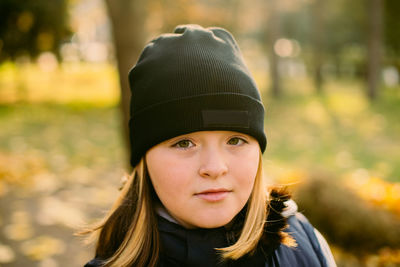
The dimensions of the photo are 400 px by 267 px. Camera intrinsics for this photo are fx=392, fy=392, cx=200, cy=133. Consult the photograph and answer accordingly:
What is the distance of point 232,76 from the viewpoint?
1.74 metres

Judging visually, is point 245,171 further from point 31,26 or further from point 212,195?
point 31,26

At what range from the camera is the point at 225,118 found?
1.66 meters

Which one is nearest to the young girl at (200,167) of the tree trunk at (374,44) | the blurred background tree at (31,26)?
the tree trunk at (374,44)

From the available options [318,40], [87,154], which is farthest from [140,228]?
[318,40]

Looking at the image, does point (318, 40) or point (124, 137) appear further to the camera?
point (318, 40)

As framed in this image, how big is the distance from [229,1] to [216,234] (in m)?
23.6

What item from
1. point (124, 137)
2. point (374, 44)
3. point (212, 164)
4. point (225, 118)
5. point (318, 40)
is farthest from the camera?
point (318, 40)

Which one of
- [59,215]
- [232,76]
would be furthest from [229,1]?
[232,76]

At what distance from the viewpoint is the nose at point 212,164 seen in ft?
5.09

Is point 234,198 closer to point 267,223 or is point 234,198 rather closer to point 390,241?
point 267,223

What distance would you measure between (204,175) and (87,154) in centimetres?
857

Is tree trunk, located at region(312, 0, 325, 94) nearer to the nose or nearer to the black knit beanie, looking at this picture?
the black knit beanie

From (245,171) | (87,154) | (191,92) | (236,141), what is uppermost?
(191,92)

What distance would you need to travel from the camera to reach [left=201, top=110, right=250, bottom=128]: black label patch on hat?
1631mm
